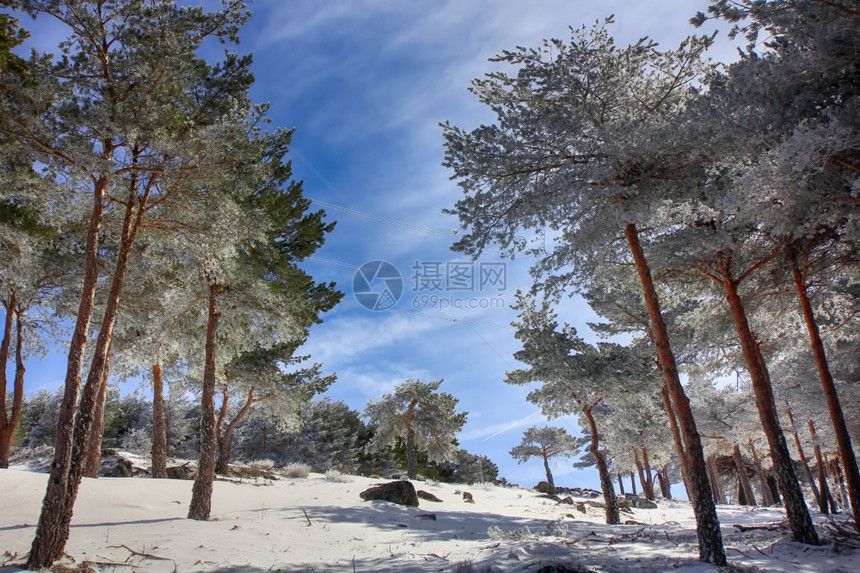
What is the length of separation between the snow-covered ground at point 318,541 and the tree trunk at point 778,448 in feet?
1.22

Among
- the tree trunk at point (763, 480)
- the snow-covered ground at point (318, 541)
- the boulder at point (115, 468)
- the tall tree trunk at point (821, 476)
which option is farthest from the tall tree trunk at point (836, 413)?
the tree trunk at point (763, 480)

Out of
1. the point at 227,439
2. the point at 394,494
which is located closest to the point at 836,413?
the point at 394,494

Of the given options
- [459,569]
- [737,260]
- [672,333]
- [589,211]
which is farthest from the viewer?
[672,333]

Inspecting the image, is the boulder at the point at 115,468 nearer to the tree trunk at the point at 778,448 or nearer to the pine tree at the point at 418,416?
the pine tree at the point at 418,416

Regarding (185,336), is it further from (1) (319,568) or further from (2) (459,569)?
(2) (459,569)

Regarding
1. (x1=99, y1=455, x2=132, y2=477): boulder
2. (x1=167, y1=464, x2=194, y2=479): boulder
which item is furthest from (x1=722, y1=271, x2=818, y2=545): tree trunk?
(x1=99, y1=455, x2=132, y2=477): boulder

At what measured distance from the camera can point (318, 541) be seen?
8.22m

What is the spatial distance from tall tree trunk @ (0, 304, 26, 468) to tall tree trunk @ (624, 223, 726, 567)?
18732 mm

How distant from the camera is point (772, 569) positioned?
6.81m

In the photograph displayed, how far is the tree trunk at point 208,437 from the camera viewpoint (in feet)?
33.7

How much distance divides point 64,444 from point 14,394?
12.3 meters

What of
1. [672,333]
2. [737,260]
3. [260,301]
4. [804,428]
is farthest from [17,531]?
[804,428]

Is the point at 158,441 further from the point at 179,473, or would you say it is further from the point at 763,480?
the point at 763,480

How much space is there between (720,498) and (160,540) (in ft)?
172
